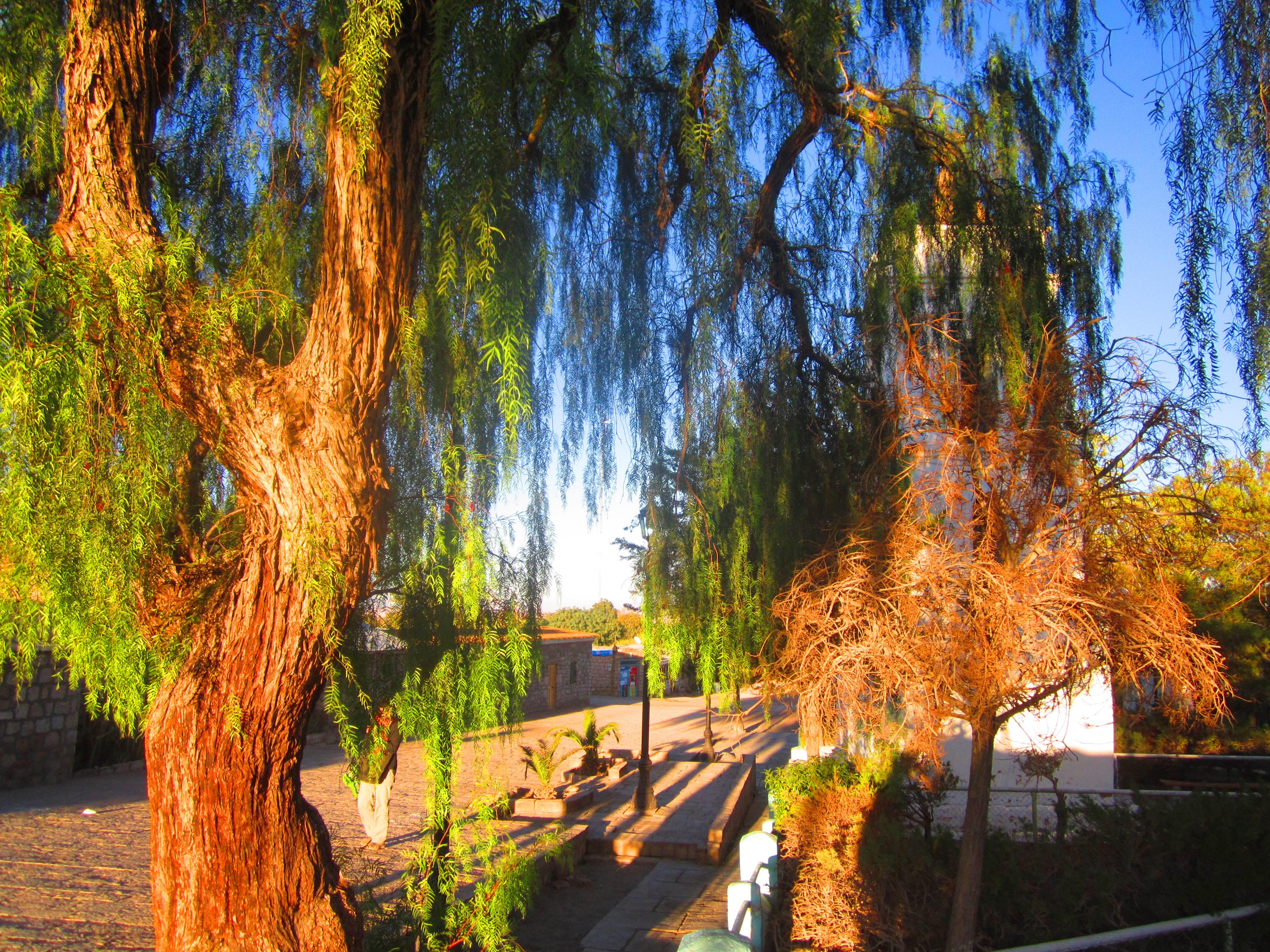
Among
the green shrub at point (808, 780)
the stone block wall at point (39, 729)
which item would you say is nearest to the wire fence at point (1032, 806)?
the green shrub at point (808, 780)

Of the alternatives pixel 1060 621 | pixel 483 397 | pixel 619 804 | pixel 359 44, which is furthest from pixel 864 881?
pixel 619 804

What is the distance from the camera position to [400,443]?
412 centimetres

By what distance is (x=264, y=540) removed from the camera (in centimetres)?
321

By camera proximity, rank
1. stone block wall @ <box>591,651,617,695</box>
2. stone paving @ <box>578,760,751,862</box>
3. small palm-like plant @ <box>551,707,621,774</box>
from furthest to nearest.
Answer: stone block wall @ <box>591,651,617,695</box> → small palm-like plant @ <box>551,707,621,774</box> → stone paving @ <box>578,760,751,862</box>

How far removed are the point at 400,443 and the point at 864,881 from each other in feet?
13.7

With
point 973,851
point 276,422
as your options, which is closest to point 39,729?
point 276,422

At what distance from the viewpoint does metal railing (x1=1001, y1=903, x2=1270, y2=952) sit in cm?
447

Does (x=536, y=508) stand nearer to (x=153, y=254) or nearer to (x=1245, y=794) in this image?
(x=153, y=254)

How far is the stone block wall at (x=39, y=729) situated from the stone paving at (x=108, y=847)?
10.5 inches

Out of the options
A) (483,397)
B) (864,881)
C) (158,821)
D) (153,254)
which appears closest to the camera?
(158,821)

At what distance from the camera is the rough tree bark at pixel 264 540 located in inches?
121

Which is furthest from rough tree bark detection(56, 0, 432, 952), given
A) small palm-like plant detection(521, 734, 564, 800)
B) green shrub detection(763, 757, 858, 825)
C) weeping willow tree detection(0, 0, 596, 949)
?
small palm-like plant detection(521, 734, 564, 800)

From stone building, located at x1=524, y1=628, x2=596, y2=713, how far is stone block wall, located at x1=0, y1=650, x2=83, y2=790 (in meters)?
12.7

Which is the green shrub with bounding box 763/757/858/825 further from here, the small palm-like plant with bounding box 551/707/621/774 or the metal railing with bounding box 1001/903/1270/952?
the small palm-like plant with bounding box 551/707/621/774
